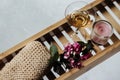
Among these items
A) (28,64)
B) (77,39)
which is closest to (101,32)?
(77,39)

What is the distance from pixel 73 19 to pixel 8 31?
9.3 inches

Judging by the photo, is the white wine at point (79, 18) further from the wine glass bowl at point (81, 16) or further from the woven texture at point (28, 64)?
the woven texture at point (28, 64)

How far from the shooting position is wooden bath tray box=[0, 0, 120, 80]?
2.62ft

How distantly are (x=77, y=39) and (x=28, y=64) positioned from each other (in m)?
0.18

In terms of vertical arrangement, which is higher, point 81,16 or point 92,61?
point 81,16

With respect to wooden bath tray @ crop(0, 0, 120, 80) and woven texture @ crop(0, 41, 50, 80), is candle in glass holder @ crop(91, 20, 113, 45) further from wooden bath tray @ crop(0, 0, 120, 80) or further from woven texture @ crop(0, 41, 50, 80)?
woven texture @ crop(0, 41, 50, 80)

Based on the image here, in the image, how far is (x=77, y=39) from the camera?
872 mm

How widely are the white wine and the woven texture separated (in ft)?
0.48

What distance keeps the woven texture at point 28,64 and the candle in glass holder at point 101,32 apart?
14cm

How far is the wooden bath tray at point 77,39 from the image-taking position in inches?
31.4

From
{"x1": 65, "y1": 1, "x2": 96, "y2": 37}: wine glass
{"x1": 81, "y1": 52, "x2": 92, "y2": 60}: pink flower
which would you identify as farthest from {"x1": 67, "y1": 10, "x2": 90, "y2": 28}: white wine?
{"x1": 81, "y1": 52, "x2": 92, "y2": 60}: pink flower

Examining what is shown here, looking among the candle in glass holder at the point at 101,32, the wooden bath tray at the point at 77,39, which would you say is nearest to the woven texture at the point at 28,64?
the wooden bath tray at the point at 77,39

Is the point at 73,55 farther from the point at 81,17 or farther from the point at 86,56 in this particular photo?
the point at 81,17

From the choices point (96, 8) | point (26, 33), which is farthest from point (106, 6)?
point (26, 33)
